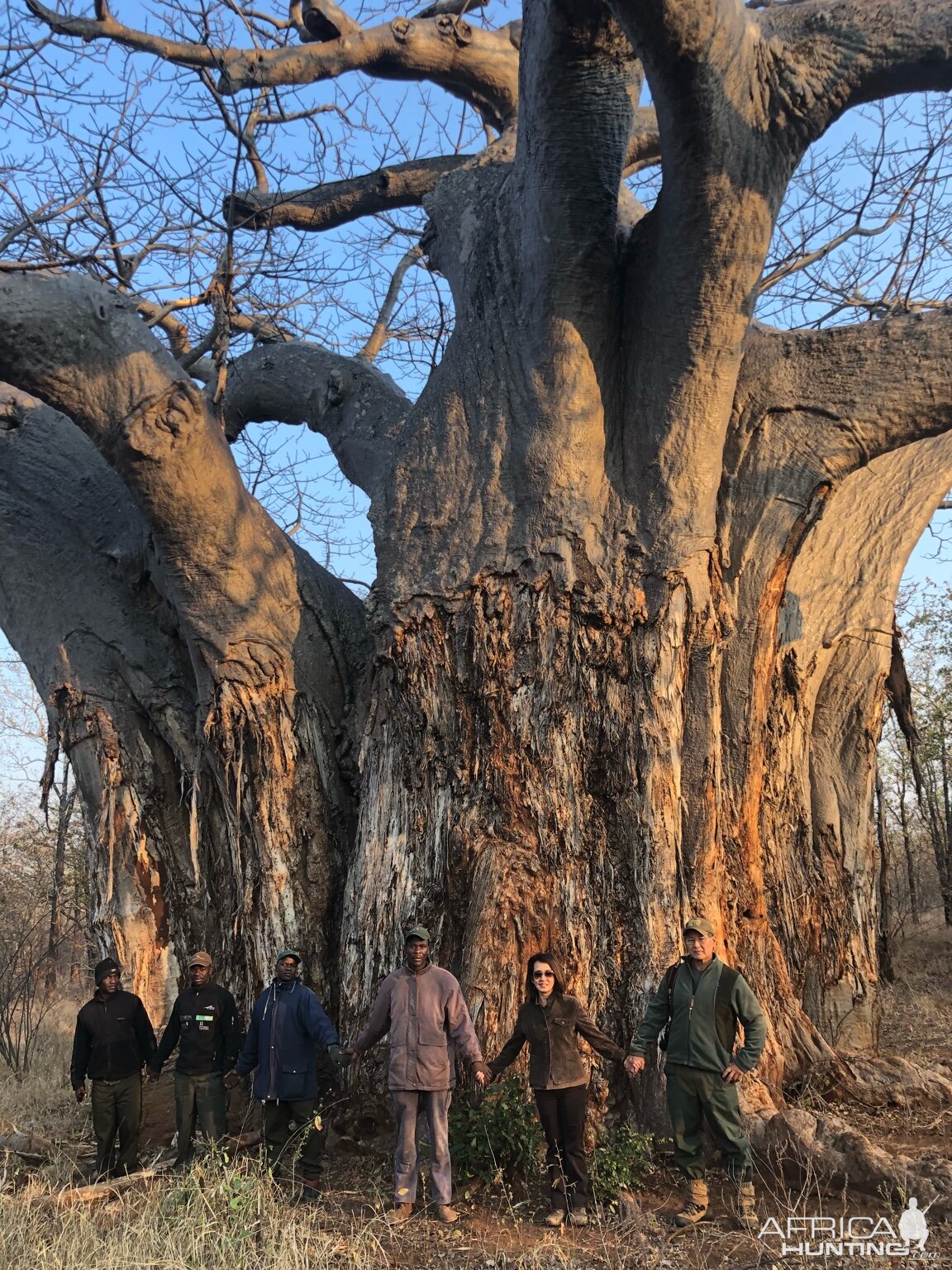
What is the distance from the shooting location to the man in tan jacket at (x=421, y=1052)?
4.27m

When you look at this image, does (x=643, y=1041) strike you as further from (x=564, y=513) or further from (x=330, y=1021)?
(x=564, y=513)

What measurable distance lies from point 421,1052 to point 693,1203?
1.25m

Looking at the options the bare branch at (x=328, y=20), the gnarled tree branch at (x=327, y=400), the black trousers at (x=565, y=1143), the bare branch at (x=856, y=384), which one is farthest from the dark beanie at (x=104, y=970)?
the bare branch at (x=328, y=20)

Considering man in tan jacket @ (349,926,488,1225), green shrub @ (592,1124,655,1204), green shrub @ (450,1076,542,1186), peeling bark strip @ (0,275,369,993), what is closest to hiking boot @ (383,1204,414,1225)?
man in tan jacket @ (349,926,488,1225)

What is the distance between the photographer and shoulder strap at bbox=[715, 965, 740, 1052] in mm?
4285

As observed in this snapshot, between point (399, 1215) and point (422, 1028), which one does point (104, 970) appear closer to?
point (422, 1028)

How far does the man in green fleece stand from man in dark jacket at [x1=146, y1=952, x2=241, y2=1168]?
6.94 feet

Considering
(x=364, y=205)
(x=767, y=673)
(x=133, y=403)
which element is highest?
(x=364, y=205)

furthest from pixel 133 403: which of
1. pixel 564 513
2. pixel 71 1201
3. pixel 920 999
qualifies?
pixel 920 999

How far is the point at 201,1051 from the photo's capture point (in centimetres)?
508

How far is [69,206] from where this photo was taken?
5383 mm

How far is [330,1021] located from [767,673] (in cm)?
308

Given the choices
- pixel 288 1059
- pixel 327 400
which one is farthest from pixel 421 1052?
pixel 327 400

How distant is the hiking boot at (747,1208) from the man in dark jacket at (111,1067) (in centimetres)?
304
